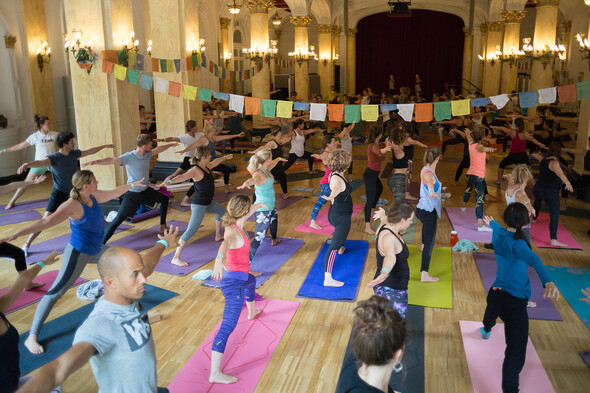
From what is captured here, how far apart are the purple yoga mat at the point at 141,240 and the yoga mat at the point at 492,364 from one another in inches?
171

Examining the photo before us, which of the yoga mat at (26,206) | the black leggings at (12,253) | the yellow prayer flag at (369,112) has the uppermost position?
the yellow prayer flag at (369,112)

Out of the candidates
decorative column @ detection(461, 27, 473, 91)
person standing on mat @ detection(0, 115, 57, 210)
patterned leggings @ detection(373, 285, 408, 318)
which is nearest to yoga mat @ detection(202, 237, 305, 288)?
patterned leggings @ detection(373, 285, 408, 318)

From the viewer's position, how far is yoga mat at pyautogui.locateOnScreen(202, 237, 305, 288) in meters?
5.89

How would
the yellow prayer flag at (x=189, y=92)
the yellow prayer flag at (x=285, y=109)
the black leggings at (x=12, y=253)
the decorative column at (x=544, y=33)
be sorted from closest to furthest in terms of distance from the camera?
1. the black leggings at (x=12, y=253)
2. the yellow prayer flag at (x=285, y=109)
3. the yellow prayer flag at (x=189, y=92)
4. the decorative column at (x=544, y=33)

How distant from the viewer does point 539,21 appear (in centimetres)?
1407

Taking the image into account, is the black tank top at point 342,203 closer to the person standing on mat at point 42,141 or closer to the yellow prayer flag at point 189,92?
the yellow prayer flag at point 189,92

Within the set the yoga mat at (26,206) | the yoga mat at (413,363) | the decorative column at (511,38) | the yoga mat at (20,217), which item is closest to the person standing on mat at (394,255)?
the yoga mat at (413,363)

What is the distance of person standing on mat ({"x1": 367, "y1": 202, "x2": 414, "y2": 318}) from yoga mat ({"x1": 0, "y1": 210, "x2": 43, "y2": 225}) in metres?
6.49

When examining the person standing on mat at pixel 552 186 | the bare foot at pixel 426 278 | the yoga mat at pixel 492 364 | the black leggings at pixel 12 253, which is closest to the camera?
the yoga mat at pixel 492 364

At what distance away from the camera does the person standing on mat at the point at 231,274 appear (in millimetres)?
3893

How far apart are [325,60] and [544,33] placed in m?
11.7

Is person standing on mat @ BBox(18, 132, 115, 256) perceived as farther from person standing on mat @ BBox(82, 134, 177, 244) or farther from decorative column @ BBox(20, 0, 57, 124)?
decorative column @ BBox(20, 0, 57, 124)

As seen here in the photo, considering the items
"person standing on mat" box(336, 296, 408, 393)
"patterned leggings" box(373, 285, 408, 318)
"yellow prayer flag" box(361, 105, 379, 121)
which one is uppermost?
"yellow prayer flag" box(361, 105, 379, 121)

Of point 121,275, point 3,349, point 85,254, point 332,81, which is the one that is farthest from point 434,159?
point 332,81
